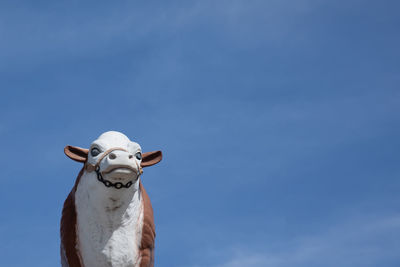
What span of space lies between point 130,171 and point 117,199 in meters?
0.38

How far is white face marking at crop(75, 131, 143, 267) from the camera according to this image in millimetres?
8250

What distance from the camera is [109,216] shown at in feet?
27.5

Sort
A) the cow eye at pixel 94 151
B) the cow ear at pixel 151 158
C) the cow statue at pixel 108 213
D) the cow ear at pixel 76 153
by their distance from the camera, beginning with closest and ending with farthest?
the cow statue at pixel 108 213 → the cow eye at pixel 94 151 → the cow ear at pixel 76 153 → the cow ear at pixel 151 158

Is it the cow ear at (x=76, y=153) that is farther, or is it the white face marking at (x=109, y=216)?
the cow ear at (x=76, y=153)

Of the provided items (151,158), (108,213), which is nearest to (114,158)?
(108,213)

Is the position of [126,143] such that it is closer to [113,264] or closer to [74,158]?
[74,158]

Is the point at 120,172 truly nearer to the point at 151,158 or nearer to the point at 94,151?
the point at 94,151

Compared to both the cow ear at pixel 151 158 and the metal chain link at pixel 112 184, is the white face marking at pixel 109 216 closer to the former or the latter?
the metal chain link at pixel 112 184

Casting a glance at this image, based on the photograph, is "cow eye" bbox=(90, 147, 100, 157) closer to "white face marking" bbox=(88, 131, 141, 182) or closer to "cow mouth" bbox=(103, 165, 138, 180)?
"white face marking" bbox=(88, 131, 141, 182)

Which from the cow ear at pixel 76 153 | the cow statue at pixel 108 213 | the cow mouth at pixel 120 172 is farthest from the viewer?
the cow ear at pixel 76 153

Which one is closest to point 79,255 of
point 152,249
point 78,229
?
point 78,229

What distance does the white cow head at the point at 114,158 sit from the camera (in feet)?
26.8

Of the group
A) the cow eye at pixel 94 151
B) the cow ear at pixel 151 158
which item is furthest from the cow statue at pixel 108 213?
the cow ear at pixel 151 158

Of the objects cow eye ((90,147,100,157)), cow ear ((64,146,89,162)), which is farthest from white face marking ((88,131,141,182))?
cow ear ((64,146,89,162))
